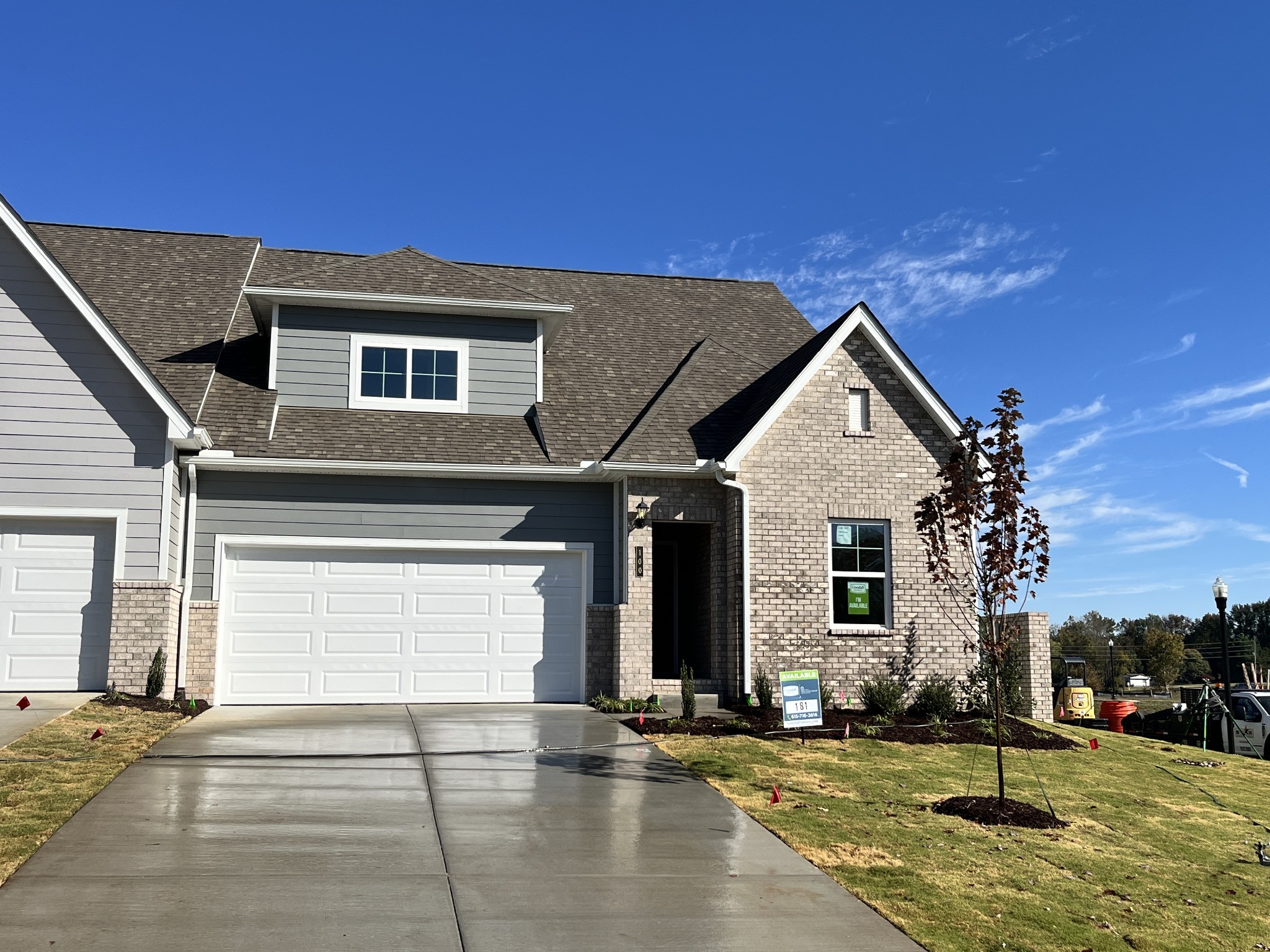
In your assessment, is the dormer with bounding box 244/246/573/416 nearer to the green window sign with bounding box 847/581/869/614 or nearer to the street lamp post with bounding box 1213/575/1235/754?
the green window sign with bounding box 847/581/869/614

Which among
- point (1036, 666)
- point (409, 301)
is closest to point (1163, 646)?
point (1036, 666)

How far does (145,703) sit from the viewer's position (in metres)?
A: 13.5

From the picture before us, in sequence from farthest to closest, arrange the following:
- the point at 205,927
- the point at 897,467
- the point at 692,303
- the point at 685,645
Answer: the point at 692,303 → the point at 685,645 → the point at 897,467 → the point at 205,927

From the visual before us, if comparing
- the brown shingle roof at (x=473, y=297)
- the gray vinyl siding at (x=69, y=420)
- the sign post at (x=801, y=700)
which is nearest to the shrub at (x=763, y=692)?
the sign post at (x=801, y=700)

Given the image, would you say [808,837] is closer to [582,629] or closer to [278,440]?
[582,629]

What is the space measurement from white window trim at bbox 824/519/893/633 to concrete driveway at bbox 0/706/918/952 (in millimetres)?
5624

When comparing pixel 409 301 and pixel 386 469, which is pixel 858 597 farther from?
pixel 409 301

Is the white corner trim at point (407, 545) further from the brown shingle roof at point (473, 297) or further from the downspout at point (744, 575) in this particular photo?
the downspout at point (744, 575)

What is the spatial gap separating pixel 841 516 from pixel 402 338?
24.3ft

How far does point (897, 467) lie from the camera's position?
55.5 ft

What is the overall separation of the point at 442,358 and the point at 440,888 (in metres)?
11.8

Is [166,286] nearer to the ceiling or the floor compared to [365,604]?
nearer to the ceiling

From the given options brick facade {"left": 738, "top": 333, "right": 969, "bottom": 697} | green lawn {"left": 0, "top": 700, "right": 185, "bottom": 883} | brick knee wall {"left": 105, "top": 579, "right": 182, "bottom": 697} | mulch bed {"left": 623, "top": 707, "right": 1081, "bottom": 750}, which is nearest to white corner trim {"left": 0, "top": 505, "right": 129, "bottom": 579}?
brick knee wall {"left": 105, "top": 579, "right": 182, "bottom": 697}

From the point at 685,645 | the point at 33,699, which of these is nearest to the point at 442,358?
the point at 685,645
